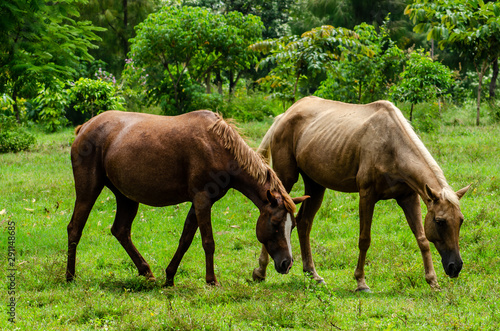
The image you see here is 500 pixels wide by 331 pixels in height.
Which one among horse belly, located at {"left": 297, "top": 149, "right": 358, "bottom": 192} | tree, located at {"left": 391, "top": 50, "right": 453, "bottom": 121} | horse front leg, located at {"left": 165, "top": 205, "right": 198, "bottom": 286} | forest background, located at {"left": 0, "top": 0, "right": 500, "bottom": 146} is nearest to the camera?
horse front leg, located at {"left": 165, "top": 205, "right": 198, "bottom": 286}

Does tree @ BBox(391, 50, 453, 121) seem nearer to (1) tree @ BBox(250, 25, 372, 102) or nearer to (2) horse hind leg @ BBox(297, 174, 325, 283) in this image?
(1) tree @ BBox(250, 25, 372, 102)

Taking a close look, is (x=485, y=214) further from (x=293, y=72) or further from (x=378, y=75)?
(x=378, y=75)

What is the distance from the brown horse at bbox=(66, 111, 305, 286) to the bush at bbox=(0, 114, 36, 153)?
421 inches

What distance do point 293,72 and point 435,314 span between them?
937 centimetres

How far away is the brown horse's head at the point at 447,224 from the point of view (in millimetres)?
5418

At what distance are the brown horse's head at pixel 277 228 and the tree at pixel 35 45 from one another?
4544mm

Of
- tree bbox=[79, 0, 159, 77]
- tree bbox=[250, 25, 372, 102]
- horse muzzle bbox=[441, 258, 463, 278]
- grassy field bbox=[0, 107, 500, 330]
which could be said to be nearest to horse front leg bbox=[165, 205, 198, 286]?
grassy field bbox=[0, 107, 500, 330]

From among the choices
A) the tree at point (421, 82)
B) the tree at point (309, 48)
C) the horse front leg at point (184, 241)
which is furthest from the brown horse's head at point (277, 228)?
the tree at point (421, 82)

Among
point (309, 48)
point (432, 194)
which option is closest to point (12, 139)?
point (309, 48)

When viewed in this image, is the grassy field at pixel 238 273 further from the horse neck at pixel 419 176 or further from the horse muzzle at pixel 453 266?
the horse neck at pixel 419 176

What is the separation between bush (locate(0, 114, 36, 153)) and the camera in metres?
16.0

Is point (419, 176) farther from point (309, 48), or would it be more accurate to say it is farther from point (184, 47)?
point (184, 47)

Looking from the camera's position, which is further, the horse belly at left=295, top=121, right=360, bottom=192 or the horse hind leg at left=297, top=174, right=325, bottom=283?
the horse hind leg at left=297, top=174, right=325, bottom=283

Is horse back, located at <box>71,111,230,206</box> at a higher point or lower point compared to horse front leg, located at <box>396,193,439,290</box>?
higher
